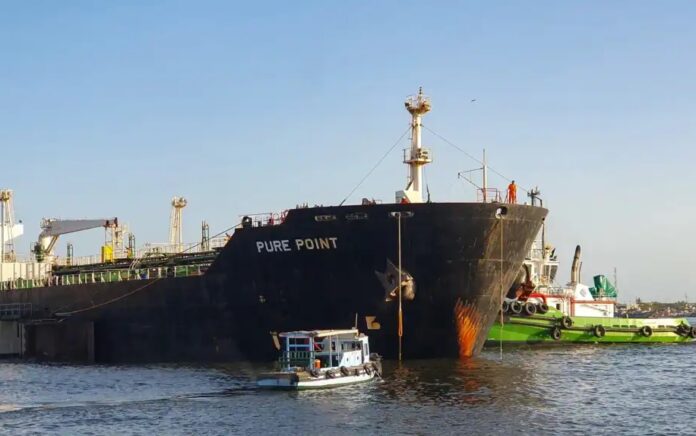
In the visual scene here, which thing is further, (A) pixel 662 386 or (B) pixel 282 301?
(B) pixel 282 301

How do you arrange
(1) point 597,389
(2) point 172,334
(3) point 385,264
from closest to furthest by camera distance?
(1) point 597,389
(3) point 385,264
(2) point 172,334

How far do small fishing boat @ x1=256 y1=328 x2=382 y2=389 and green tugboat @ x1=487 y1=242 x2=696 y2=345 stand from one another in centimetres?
1736

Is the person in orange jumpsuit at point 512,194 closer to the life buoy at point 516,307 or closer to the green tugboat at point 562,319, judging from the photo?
the green tugboat at point 562,319

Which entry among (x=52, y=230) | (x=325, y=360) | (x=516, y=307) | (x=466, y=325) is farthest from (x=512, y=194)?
(x=52, y=230)

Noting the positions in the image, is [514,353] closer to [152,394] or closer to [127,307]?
[127,307]

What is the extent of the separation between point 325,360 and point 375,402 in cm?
458

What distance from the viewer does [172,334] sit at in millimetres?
42469

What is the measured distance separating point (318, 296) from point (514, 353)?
15.7 m

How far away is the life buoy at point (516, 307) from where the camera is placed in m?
54.5

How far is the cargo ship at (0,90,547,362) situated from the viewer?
3688 cm

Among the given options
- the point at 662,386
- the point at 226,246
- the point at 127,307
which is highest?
the point at 226,246

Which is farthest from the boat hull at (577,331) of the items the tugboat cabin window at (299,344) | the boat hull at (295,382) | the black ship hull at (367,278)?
the boat hull at (295,382)

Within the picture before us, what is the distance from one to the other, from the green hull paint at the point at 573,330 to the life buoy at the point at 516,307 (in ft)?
1.18

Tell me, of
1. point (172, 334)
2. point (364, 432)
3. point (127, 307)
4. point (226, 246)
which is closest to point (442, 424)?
point (364, 432)
